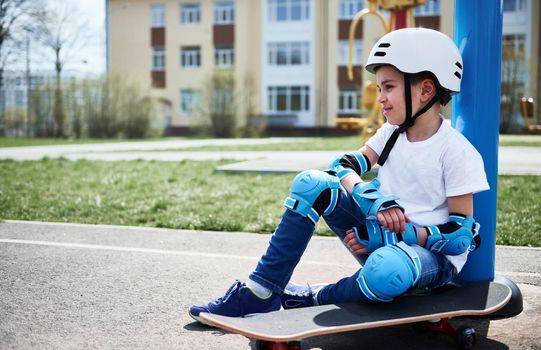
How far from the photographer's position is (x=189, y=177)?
30.4ft

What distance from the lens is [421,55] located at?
101 inches

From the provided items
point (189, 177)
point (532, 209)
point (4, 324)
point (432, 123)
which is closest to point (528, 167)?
point (532, 209)

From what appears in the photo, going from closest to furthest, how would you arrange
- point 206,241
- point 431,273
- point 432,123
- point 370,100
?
point 431,273, point 432,123, point 206,241, point 370,100

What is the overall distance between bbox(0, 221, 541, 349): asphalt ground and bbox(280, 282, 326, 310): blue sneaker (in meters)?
0.16

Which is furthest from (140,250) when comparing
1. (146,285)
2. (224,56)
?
(224,56)

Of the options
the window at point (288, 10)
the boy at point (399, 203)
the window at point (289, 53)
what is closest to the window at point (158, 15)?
the window at point (288, 10)

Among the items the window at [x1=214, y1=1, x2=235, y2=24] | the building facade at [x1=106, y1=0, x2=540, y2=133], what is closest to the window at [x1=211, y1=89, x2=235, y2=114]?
the building facade at [x1=106, y1=0, x2=540, y2=133]

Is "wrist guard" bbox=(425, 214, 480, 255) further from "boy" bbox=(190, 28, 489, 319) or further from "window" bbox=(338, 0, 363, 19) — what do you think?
"window" bbox=(338, 0, 363, 19)

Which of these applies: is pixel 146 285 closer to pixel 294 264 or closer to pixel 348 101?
pixel 294 264

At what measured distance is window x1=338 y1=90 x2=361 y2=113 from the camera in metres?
39.7

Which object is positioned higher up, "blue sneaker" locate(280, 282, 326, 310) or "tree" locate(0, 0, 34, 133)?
"tree" locate(0, 0, 34, 133)

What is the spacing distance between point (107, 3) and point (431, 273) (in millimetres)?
46451

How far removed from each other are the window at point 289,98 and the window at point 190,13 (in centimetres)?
759

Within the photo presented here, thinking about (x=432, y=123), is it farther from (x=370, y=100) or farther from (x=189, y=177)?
(x=370, y=100)
